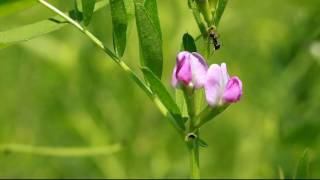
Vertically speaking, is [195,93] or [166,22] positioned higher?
[166,22]

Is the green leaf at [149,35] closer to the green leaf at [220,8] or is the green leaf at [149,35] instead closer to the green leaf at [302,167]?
the green leaf at [220,8]

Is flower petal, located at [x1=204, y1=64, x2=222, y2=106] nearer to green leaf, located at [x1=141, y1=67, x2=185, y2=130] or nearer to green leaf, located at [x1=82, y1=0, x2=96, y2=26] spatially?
green leaf, located at [x1=141, y1=67, x2=185, y2=130]

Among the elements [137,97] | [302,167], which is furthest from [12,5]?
[137,97]

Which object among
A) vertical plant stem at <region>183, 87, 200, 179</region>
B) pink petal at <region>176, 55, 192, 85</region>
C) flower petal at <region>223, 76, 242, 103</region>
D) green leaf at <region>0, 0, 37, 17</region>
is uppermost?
green leaf at <region>0, 0, 37, 17</region>

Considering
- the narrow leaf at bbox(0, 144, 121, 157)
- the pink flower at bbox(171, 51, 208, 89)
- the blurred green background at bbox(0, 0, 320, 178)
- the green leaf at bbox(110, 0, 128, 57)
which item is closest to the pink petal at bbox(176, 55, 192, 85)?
the pink flower at bbox(171, 51, 208, 89)

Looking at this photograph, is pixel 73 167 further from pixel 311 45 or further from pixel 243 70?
pixel 311 45

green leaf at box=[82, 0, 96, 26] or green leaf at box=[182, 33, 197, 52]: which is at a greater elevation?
green leaf at box=[82, 0, 96, 26]

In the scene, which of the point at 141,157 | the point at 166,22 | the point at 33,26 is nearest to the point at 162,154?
the point at 141,157

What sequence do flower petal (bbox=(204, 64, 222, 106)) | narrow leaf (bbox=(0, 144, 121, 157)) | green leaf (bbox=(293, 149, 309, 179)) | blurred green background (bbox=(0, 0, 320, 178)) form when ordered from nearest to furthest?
1. flower petal (bbox=(204, 64, 222, 106))
2. green leaf (bbox=(293, 149, 309, 179))
3. narrow leaf (bbox=(0, 144, 121, 157))
4. blurred green background (bbox=(0, 0, 320, 178))
